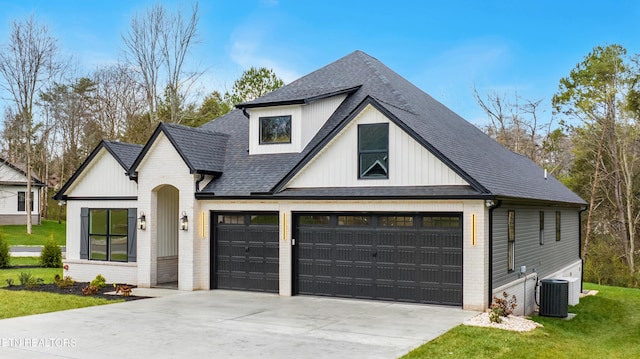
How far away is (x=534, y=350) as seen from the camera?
10.7 metres

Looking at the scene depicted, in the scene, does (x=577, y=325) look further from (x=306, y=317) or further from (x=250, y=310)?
(x=250, y=310)

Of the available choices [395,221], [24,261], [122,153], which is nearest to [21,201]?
[24,261]

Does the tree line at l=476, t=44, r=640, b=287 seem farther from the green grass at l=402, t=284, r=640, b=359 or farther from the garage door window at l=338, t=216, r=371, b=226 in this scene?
the garage door window at l=338, t=216, r=371, b=226

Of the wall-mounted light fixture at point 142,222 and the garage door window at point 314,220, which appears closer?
the garage door window at point 314,220

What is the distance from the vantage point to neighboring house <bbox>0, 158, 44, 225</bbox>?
45184mm

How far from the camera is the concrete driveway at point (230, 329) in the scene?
1002cm

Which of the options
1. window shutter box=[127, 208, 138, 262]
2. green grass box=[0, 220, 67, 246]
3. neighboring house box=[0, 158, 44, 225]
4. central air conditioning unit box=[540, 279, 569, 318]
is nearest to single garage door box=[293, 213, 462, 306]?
central air conditioning unit box=[540, 279, 569, 318]

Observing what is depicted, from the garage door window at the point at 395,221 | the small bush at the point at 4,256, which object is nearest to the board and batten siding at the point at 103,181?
the small bush at the point at 4,256

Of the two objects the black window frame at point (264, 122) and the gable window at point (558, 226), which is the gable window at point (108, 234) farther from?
the gable window at point (558, 226)

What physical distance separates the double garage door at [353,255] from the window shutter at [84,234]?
5293 millimetres

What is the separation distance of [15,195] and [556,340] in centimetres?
4402

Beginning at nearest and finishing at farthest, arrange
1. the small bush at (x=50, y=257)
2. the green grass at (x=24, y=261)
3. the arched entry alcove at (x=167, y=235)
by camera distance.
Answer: the arched entry alcove at (x=167, y=235)
the small bush at (x=50, y=257)
the green grass at (x=24, y=261)

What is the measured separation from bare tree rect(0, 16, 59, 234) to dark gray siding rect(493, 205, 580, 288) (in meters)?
33.3

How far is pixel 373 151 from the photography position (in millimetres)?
15430
